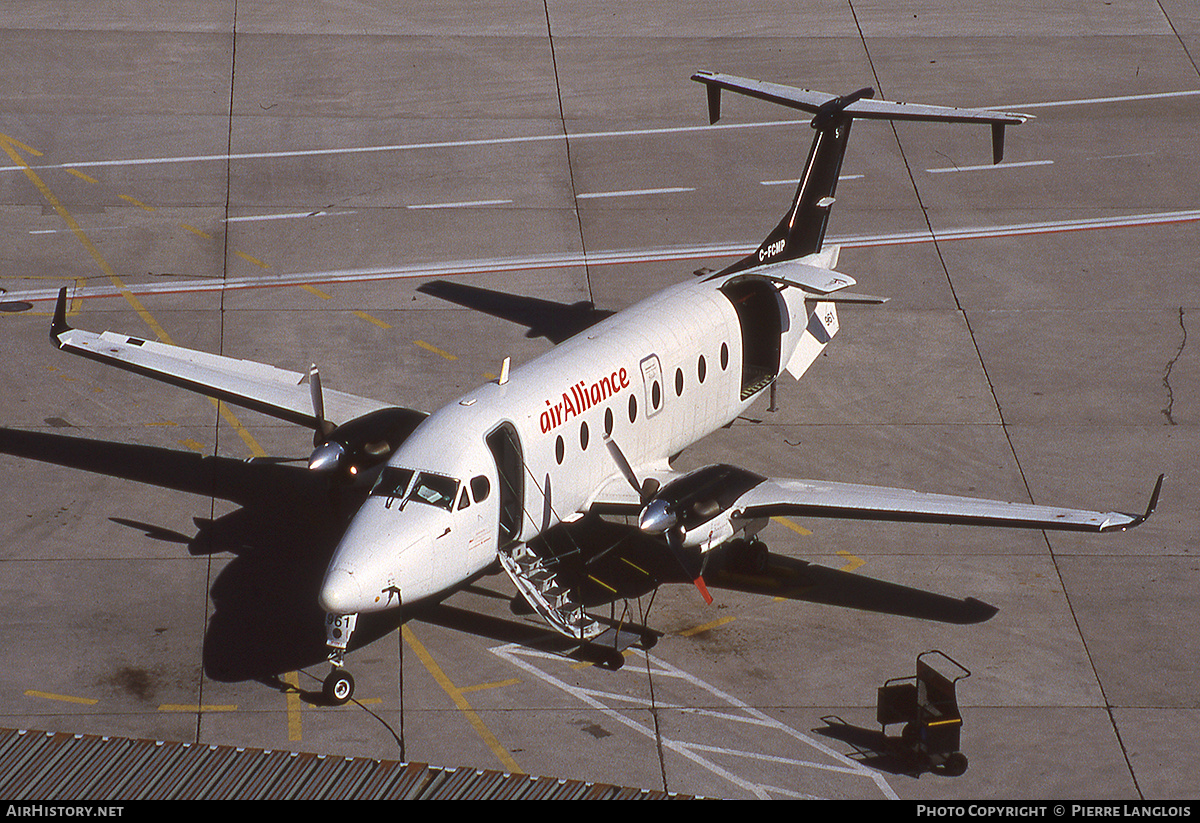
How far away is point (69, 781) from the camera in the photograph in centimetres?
1648

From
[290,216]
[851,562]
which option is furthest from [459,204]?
[851,562]

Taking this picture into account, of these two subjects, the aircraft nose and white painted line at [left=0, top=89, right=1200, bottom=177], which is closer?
the aircraft nose

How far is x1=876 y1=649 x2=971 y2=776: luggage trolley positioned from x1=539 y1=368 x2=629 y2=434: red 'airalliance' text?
627 centimetres

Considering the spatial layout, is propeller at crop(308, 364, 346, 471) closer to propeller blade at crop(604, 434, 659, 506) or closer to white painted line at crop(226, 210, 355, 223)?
propeller blade at crop(604, 434, 659, 506)

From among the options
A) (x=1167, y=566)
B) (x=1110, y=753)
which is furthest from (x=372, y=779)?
(x=1167, y=566)

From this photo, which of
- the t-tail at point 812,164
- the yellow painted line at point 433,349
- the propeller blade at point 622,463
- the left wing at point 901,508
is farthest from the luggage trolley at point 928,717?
the yellow painted line at point 433,349

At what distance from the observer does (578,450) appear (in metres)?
22.5

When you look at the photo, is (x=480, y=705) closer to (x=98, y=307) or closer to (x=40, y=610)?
(x=40, y=610)

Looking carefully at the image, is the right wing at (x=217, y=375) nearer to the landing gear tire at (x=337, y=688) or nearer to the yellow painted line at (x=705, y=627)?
the landing gear tire at (x=337, y=688)

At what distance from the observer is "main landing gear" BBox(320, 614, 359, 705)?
66.3 ft

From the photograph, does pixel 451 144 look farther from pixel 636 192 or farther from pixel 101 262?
pixel 101 262

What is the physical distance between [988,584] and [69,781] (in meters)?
14.3

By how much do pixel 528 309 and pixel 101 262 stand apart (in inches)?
383

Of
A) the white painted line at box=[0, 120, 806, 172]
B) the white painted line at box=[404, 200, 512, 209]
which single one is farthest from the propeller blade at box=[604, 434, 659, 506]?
the white painted line at box=[0, 120, 806, 172]
